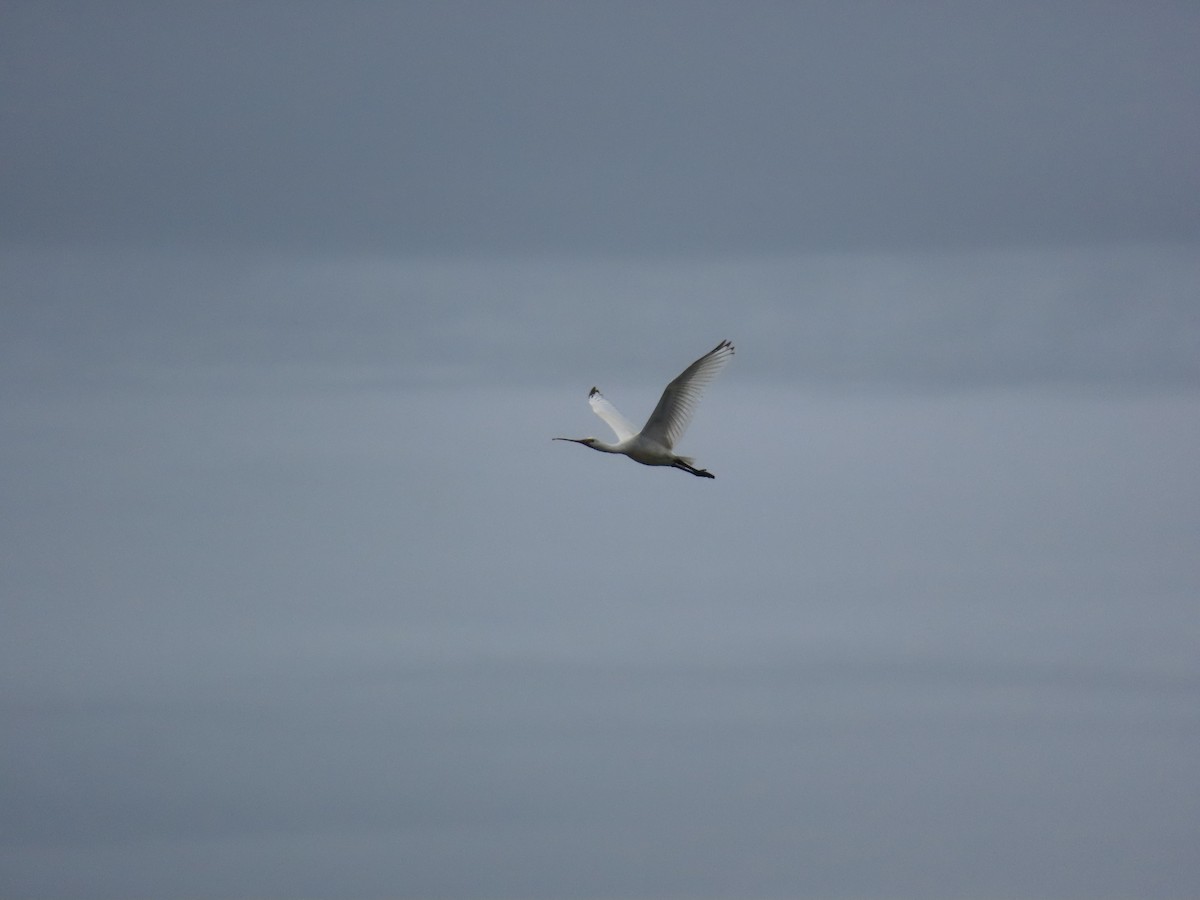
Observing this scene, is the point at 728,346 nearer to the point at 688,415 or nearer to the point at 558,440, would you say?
the point at 688,415

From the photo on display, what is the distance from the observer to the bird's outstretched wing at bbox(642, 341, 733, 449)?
64562 mm

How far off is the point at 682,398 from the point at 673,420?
0.85 meters

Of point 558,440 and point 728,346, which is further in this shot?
point 558,440

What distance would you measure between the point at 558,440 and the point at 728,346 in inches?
273

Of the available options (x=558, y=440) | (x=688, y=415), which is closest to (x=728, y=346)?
(x=688, y=415)

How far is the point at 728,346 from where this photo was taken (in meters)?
64.4

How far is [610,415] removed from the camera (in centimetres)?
7212

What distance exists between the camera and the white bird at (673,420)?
212 feet

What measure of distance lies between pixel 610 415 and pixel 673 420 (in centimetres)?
642

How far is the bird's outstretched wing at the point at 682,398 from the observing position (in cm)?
6456

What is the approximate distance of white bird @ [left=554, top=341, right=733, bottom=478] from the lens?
64.7m

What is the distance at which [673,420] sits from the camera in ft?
216

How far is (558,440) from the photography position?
68.9 meters

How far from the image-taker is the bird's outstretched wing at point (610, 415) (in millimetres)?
70250
